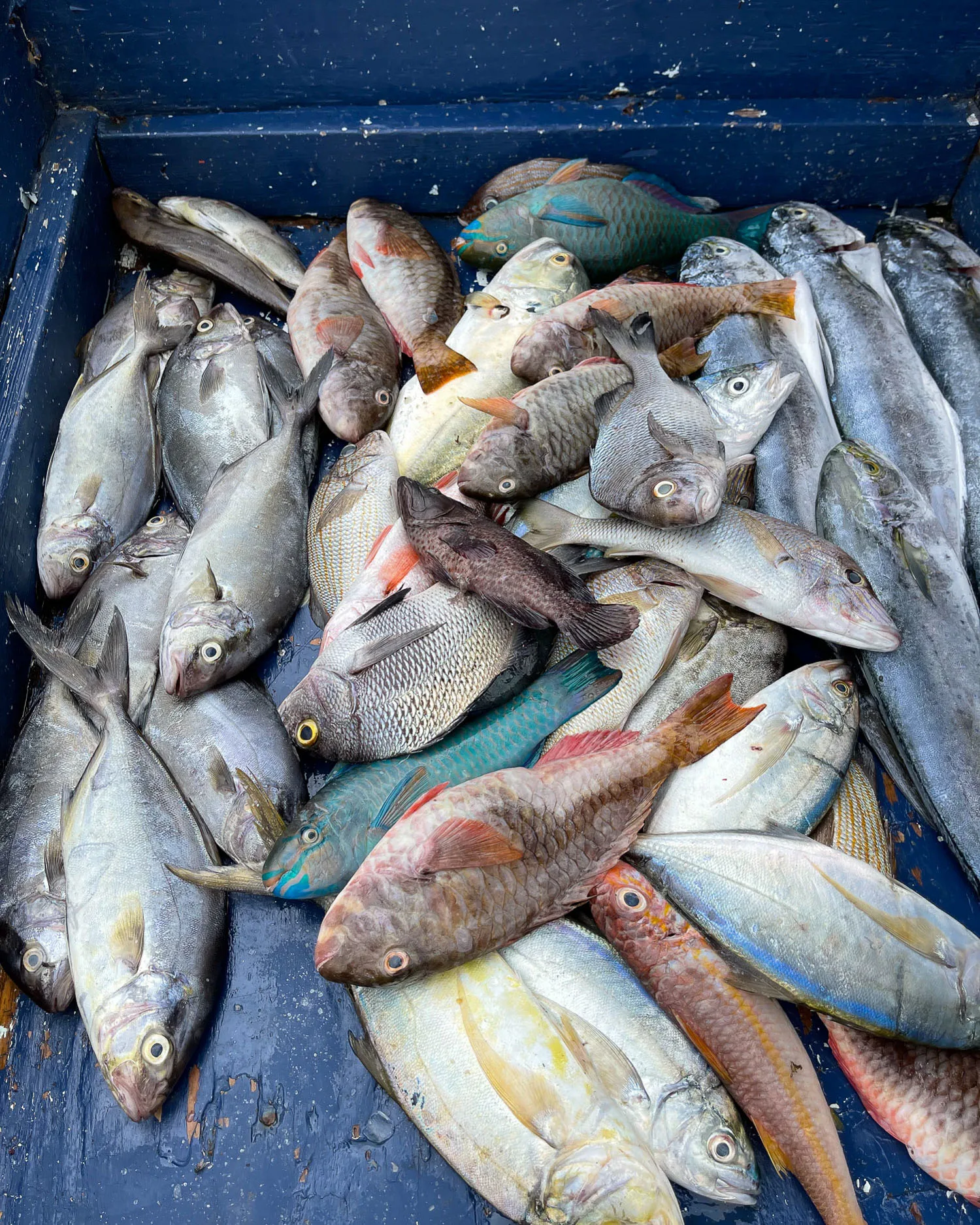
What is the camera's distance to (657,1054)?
1853mm

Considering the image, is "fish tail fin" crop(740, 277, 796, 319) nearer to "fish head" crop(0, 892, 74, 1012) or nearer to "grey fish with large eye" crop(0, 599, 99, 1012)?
"grey fish with large eye" crop(0, 599, 99, 1012)

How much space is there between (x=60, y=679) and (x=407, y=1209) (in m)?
1.52

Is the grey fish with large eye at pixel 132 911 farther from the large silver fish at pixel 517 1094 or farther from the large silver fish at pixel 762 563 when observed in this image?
the large silver fish at pixel 762 563

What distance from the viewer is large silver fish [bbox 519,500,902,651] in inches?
87.0

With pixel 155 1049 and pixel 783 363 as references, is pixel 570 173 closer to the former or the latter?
pixel 783 363

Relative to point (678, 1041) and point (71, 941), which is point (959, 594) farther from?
point (71, 941)

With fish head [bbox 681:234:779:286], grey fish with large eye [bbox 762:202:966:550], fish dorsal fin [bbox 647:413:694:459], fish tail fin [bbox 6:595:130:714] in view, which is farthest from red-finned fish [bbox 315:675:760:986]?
fish head [bbox 681:234:779:286]

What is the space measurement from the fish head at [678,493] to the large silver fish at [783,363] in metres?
0.45

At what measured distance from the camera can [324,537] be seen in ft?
7.99

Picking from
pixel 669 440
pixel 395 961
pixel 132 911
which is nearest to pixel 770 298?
pixel 669 440

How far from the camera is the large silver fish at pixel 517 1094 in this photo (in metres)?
1.68

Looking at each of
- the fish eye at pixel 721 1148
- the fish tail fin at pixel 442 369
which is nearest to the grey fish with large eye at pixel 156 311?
the fish tail fin at pixel 442 369

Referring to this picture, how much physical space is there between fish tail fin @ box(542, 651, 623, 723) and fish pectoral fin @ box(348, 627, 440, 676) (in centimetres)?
32

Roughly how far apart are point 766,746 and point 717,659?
27 cm
